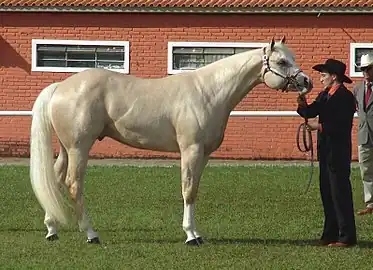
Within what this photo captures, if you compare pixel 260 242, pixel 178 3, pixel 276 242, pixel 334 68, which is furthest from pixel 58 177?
pixel 178 3

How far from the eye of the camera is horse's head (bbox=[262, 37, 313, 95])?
37.0ft

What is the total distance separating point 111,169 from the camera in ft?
65.9

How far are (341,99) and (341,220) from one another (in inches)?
52.4

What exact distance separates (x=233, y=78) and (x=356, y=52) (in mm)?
13121

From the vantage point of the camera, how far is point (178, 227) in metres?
12.6

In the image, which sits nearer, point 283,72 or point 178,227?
point 283,72

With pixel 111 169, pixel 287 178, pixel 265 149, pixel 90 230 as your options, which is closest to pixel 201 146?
pixel 90 230

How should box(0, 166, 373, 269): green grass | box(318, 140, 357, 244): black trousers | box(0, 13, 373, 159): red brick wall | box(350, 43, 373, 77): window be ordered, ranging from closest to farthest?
box(0, 166, 373, 269): green grass, box(318, 140, 357, 244): black trousers, box(350, 43, 373, 77): window, box(0, 13, 373, 159): red brick wall

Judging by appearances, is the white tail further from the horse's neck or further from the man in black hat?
the man in black hat

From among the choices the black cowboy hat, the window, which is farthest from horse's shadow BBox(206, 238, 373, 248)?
the window

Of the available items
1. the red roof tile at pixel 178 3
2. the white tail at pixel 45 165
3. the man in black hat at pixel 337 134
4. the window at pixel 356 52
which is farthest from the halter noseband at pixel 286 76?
the window at pixel 356 52

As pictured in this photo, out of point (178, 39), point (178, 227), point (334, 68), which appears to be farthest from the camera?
point (178, 39)

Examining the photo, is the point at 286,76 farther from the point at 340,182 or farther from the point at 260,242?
the point at 260,242

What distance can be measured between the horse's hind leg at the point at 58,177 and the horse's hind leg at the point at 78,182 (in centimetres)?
23
